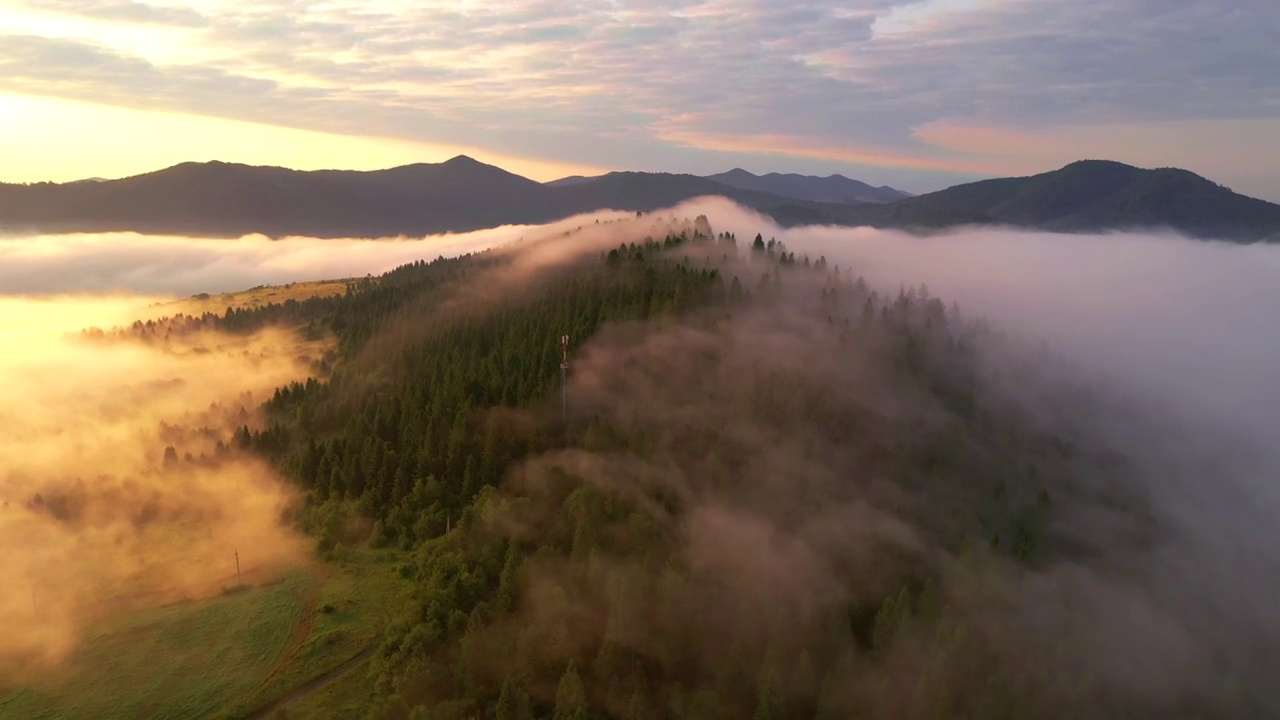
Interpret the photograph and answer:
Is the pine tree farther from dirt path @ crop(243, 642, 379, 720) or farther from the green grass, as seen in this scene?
dirt path @ crop(243, 642, 379, 720)

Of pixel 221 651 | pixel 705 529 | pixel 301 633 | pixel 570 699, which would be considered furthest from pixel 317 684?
pixel 705 529

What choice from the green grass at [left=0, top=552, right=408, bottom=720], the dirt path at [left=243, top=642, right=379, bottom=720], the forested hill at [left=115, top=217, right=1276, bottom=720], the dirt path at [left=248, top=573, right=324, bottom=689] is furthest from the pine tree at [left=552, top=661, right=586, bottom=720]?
→ the dirt path at [left=248, top=573, right=324, bottom=689]

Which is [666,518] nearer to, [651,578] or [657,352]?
[651,578]

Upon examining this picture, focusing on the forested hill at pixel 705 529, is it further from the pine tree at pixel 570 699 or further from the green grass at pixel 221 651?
the green grass at pixel 221 651

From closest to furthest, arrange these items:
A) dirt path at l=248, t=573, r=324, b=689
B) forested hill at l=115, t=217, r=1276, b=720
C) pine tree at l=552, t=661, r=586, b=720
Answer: pine tree at l=552, t=661, r=586, b=720, dirt path at l=248, t=573, r=324, b=689, forested hill at l=115, t=217, r=1276, b=720

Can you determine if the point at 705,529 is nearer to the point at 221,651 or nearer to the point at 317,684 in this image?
the point at 317,684

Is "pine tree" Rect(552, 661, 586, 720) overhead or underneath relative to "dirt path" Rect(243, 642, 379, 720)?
overhead

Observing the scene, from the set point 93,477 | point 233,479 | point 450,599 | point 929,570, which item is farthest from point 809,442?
point 93,477
